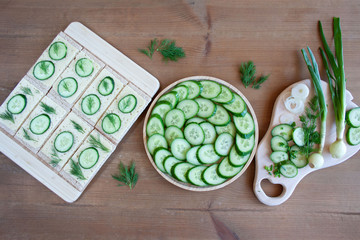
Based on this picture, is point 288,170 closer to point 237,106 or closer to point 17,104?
point 237,106

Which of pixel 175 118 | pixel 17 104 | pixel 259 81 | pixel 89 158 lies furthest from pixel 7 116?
pixel 259 81

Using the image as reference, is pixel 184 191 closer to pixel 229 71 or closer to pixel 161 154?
pixel 161 154

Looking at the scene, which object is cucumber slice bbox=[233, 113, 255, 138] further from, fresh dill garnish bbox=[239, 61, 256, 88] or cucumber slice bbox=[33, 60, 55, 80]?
cucumber slice bbox=[33, 60, 55, 80]

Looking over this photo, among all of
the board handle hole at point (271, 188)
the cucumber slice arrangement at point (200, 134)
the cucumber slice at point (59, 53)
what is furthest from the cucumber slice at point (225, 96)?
the cucumber slice at point (59, 53)

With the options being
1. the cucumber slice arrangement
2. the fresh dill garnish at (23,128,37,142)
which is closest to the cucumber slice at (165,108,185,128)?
the cucumber slice arrangement

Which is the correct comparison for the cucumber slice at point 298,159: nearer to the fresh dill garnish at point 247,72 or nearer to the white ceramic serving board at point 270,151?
the white ceramic serving board at point 270,151

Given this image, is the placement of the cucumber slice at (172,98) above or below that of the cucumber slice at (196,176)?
above
